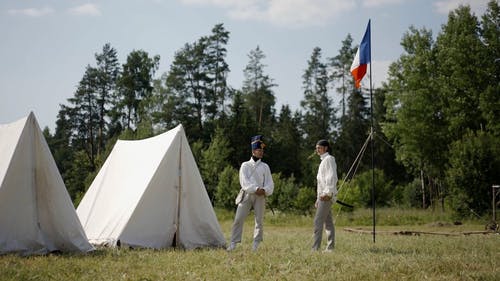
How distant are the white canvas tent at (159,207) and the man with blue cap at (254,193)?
1144 millimetres

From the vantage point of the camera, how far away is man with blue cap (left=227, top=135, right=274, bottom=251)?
8.52 meters

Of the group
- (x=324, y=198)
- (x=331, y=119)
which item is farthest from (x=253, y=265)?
(x=331, y=119)

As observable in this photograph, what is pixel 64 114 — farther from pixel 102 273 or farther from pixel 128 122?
pixel 102 273

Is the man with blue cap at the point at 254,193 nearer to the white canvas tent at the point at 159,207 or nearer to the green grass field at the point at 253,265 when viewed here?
the green grass field at the point at 253,265

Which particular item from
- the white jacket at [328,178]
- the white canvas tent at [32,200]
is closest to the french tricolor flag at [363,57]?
the white jacket at [328,178]

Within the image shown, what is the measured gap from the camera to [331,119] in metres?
44.5

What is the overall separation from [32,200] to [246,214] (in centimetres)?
343

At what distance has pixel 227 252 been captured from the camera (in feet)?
26.5

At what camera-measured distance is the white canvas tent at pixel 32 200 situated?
7.58 m

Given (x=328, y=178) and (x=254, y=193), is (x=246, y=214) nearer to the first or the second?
(x=254, y=193)

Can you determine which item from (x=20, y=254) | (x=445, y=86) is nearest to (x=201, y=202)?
(x=20, y=254)

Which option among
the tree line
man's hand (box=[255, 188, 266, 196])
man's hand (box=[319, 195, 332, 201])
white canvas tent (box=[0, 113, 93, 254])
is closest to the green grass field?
white canvas tent (box=[0, 113, 93, 254])

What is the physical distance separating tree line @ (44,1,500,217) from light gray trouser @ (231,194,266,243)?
46.0 ft

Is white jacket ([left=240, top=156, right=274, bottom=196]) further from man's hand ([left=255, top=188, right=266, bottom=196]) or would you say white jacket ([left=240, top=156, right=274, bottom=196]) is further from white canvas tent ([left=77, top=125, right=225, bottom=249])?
white canvas tent ([left=77, top=125, right=225, bottom=249])
